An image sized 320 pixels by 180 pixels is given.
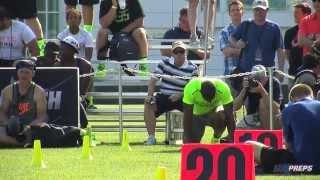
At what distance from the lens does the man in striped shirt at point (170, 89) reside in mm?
18188

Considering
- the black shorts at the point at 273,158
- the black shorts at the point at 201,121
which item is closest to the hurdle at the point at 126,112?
the black shorts at the point at 201,121

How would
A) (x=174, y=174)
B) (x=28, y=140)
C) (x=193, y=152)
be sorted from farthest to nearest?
1. (x=28, y=140)
2. (x=174, y=174)
3. (x=193, y=152)

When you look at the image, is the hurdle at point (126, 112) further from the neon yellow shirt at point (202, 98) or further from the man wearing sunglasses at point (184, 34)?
the neon yellow shirt at point (202, 98)

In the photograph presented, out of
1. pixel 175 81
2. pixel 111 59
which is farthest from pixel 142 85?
pixel 175 81

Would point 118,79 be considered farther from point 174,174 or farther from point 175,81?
point 174,174

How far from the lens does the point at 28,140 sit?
56.3ft

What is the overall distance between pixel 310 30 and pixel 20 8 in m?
4.76

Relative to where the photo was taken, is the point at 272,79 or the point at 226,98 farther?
the point at 272,79

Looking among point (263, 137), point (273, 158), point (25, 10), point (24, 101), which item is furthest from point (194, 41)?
point (273, 158)

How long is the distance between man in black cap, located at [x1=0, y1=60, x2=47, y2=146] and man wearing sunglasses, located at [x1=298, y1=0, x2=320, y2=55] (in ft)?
13.1

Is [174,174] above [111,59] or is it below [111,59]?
below

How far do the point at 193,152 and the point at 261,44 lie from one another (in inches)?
315

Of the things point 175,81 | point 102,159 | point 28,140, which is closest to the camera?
point 102,159

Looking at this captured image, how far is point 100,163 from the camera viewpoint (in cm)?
1450
